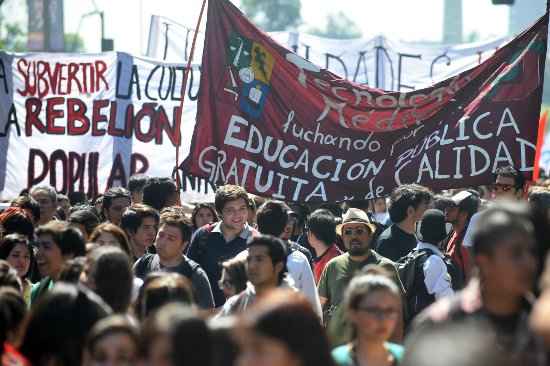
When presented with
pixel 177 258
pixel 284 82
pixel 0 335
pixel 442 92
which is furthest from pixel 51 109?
pixel 0 335

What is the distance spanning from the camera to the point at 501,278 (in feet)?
14.1

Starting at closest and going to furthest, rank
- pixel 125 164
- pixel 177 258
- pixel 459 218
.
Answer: pixel 177 258
pixel 459 218
pixel 125 164

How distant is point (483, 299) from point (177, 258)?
144 inches

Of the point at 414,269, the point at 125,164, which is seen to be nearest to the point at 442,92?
the point at 414,269

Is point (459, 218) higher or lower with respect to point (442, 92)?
lower

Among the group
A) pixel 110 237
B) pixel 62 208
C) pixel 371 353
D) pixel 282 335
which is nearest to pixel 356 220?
pixel 110 237

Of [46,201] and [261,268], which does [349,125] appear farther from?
[261,268]

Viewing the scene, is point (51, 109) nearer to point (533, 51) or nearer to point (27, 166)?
point (27, 166)

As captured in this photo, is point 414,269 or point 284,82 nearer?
point 414,269

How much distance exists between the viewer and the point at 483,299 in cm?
441

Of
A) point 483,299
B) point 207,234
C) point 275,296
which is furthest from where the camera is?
point 207,234

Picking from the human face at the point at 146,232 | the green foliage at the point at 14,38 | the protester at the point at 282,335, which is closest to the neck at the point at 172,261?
the human face at the point at 146,232

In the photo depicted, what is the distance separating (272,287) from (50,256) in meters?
1.30

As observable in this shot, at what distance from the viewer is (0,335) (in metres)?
5.19
